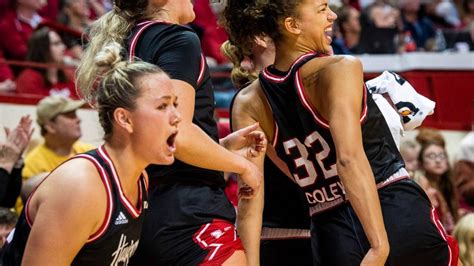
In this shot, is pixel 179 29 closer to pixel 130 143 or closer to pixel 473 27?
pixel 130 143

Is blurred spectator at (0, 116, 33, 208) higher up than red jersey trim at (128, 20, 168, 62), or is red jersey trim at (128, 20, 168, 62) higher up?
red jersey trim at (128, 20, 168, 62)

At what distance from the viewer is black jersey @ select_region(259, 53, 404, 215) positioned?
352cm

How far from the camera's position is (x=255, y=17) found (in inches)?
147

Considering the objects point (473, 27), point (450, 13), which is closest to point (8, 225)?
point (473, 27)

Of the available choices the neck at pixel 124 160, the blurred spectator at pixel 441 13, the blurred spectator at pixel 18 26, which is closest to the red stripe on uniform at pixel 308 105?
the neck at pixel 124 160

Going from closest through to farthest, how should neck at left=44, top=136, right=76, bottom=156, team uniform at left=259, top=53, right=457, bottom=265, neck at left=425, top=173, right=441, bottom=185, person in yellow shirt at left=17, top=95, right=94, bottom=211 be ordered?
team uniform at left=259, top=53, right=457, bottom=265 → person in yellow shirt at left=17, top=95, right=94, bottom=211 → neck at left=44, top=136, right=76, bottom=156 → neck at left=425, top=173, right=441, bottom=185

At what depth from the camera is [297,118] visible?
3.59 m

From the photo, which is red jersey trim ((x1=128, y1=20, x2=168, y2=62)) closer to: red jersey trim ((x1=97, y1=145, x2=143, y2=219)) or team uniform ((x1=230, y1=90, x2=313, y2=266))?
red jersey trim ((x1=97, y1=145, x2=143, y2=219))

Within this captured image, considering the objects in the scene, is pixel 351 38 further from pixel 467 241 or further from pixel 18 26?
pixel 467 241

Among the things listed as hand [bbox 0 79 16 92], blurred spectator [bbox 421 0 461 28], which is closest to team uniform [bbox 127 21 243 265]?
hand [bbox 0 79 16 92]

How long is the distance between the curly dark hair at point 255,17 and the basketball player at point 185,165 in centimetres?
31

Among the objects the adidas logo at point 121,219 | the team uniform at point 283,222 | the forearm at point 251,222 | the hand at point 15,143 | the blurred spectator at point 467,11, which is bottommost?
the blurred spectator at point 467,11

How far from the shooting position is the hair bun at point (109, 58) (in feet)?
10.9

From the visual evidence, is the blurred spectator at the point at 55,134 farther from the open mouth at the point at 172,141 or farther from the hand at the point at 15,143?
the open mouth at the point at 172,141
